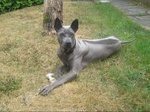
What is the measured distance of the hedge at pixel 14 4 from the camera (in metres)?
9.63

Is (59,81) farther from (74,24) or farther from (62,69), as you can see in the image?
(74,24)

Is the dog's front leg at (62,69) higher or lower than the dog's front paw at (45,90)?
lower

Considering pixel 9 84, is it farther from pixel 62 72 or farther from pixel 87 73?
pixel 87 73

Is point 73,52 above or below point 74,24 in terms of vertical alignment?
below

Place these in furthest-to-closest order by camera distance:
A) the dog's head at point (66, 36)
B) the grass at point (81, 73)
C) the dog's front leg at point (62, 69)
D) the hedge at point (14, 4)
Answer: the hedge at point (14, 4) → the dog's front leg at point (62, 69) → the dog's head at point (66, 36) → the grass at point (81, 73)

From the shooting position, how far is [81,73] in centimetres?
512

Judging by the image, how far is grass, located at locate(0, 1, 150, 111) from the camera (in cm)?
431

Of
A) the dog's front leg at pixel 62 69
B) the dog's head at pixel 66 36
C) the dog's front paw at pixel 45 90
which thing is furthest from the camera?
the dog's front leg at pixel 62 69

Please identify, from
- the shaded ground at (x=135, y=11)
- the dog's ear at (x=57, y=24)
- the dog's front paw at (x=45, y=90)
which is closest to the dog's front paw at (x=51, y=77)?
the dog's front paw at (x=45, y=90)

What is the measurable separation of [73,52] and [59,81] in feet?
1.71

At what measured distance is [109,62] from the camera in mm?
5617

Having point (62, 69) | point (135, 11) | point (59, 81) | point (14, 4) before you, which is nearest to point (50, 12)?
point (62, 69)

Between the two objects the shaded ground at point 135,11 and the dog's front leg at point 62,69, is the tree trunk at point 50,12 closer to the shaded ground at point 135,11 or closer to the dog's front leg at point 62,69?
the dog's front leg at point 62,69

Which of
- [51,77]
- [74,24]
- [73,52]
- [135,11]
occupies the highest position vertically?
[74,24]
